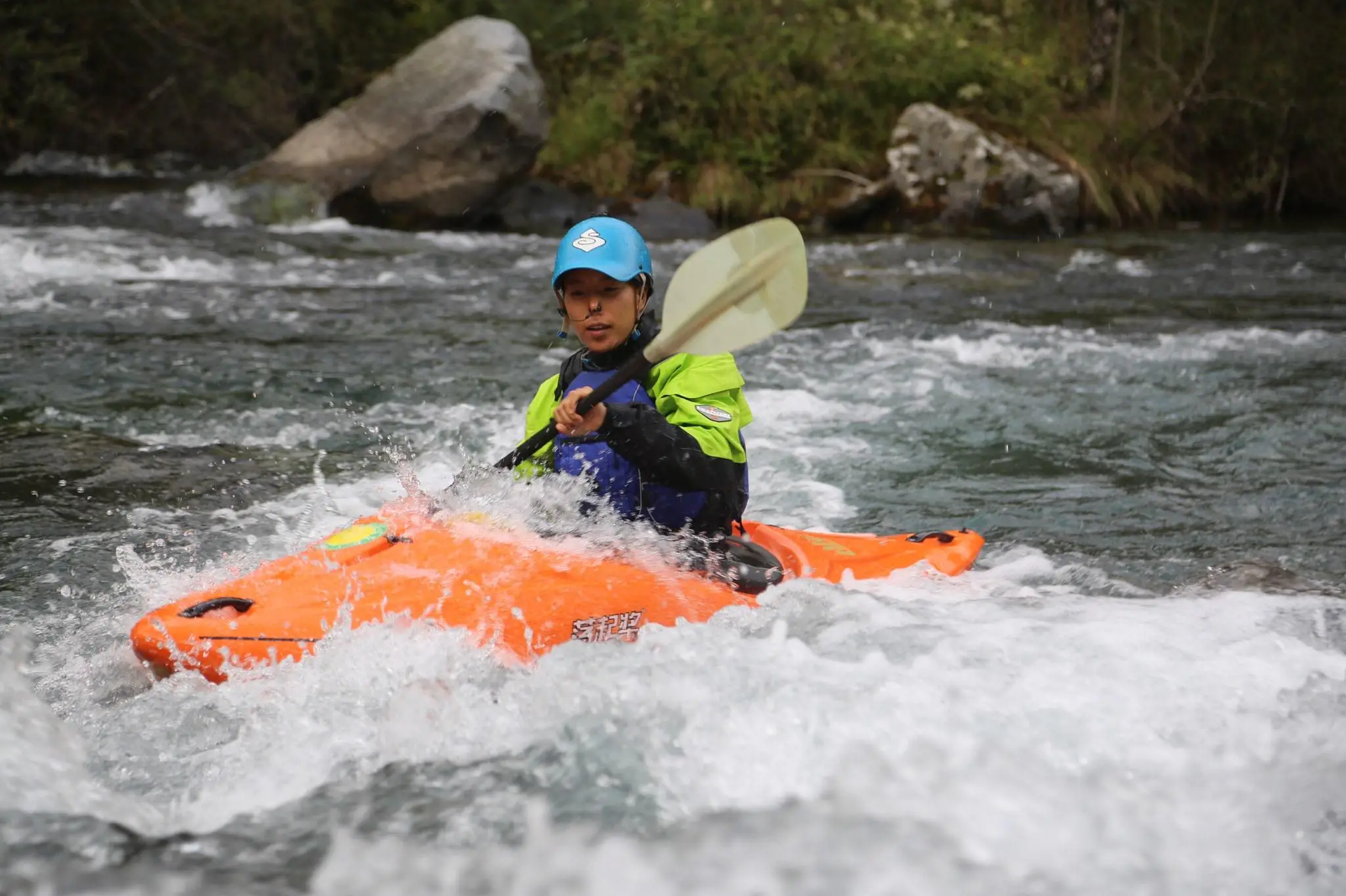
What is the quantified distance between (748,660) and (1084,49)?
13.9m

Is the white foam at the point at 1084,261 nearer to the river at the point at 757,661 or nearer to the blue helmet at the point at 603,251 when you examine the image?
the river at the point at 757,661

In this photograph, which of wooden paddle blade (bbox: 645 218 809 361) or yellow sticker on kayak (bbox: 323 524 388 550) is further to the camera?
wooden paddle blade (bbox: 645 218 809 361)

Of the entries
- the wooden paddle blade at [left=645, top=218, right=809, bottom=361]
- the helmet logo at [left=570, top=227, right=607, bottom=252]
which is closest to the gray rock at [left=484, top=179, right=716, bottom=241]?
the wooden paddle blade at [left=645, top=218, right=809, bottom=361]

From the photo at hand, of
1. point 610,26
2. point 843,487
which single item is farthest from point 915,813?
point 610,26

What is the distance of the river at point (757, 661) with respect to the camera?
229 cm

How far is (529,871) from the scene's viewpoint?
2.23 metres

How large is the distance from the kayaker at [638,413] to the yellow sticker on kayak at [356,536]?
412 mm

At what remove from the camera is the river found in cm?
229

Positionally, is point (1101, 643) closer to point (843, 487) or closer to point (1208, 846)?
point (1208, 846)

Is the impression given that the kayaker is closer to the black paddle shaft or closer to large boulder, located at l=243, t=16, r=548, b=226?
the black paddle shaft

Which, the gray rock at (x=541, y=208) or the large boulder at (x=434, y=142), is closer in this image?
the large boulder at (x=434, y=142)

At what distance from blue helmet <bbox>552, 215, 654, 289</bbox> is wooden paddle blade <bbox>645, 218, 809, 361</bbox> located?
0.14 metres

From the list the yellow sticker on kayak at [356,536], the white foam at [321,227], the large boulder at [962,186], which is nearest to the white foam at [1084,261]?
the large boulder at [962,186]

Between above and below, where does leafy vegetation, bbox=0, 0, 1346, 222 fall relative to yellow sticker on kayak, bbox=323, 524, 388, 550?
above
